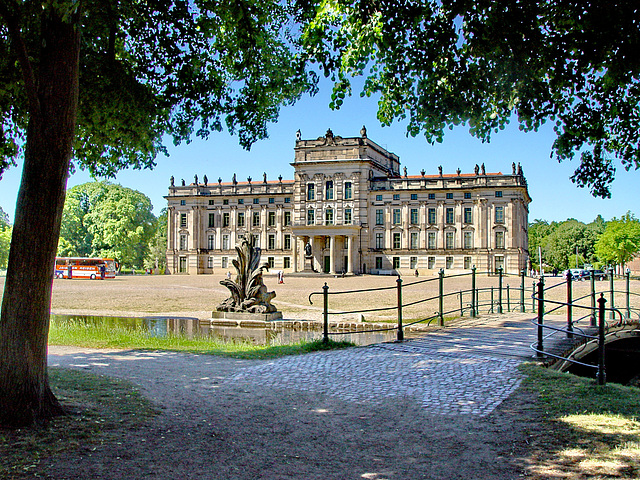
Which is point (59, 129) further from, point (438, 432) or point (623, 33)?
point (623, 33)

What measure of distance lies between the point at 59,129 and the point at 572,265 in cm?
9871

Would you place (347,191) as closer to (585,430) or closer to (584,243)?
(584,243)

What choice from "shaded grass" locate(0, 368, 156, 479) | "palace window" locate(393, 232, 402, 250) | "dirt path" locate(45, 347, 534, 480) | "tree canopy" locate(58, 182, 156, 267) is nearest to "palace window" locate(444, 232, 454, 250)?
"palace window" locate(393, 232, 402, 250)

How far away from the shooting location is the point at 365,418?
526 centimetres

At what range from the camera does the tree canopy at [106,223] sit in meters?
64.1

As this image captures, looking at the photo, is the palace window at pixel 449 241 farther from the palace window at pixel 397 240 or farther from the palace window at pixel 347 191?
the palace window at pixel 347 191

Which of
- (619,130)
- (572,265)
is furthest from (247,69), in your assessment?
(572,265)

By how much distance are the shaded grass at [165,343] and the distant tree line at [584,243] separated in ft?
180

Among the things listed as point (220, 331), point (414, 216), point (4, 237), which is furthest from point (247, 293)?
point (4, 237)

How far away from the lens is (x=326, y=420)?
5.19 m

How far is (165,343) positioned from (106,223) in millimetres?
58177

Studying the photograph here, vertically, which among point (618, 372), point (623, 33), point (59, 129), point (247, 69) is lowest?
point (618, 372)

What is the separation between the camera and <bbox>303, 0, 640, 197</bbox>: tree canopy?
20.0ft

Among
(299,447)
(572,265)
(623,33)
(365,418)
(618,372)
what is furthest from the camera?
(572,265)
